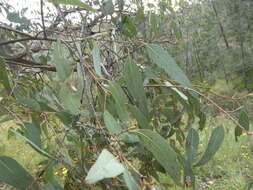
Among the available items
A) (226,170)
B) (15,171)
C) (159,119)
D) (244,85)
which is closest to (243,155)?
(226,170)

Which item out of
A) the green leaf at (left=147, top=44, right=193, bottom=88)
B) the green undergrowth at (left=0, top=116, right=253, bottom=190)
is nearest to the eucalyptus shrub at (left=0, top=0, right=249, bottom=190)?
the green leaf at (left=147, top=44, right=193, bottom=88)

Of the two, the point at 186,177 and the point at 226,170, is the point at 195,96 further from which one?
the point at 226,170

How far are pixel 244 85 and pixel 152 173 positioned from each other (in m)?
6.18

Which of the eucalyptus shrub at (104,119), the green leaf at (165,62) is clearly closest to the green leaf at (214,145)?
the eucalyptus shrub at (104,119)

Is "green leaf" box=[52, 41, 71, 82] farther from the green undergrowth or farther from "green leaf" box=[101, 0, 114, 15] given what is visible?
the green undergrowth

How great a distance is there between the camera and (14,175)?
1.76ft

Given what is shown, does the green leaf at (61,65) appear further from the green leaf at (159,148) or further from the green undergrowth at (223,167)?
the green undergrowth at (223,167)

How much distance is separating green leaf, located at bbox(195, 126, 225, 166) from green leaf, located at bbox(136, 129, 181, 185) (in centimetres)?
20

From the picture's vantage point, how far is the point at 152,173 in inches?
32.5

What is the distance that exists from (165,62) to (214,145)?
193 mm

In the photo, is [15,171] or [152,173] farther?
[152,173]

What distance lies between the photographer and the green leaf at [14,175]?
0.53 meters

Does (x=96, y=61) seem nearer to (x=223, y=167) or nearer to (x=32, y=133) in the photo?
(x=32, y=133)

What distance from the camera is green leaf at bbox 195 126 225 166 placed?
0.70 metres
